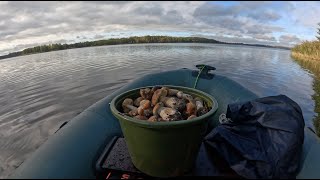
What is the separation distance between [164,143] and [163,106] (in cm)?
42

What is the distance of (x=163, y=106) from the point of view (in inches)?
104

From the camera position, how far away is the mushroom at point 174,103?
260cm

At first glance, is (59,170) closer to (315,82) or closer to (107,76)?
(107,76)

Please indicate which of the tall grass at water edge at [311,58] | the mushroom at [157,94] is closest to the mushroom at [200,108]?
the mushroom at [157,94]

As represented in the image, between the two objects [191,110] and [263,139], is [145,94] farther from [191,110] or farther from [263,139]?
[263,139]

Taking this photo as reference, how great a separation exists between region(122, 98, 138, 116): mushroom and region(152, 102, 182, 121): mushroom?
0.61ft

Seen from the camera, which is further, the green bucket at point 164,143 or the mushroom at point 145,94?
the mushroom at point 145,94

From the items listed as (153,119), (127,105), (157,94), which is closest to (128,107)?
(127,105)

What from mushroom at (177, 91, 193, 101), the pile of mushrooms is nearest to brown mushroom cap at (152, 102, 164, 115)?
the pile of mushrooms

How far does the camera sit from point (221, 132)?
9.07 feet

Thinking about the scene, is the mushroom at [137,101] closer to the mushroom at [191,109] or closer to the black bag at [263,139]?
the mushroom at [191,109]

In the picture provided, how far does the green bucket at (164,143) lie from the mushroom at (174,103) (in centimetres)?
27

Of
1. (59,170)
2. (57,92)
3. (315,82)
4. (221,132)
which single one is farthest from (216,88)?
(315,82)

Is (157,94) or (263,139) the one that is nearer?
(263,139)
